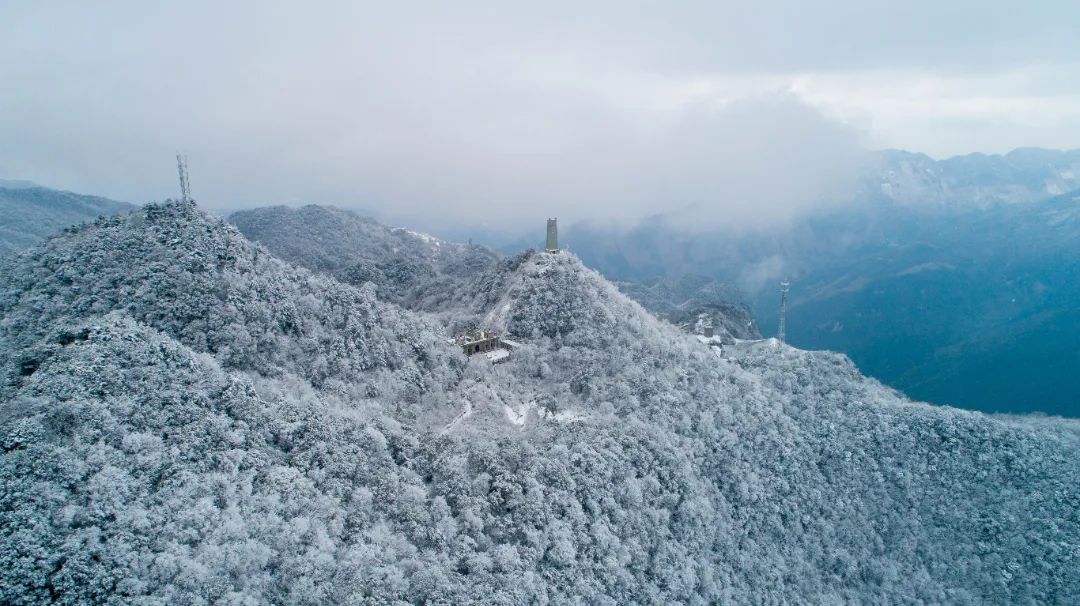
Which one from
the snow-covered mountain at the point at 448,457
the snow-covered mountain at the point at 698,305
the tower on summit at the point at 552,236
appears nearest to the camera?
the snow-covered mountain at the point at 448,457

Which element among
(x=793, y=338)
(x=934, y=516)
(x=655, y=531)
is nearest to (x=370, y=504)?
(x=655, y=531)

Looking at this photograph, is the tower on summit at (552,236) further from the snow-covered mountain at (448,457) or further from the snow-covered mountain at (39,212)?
the snow-covered mountain at (39,212)

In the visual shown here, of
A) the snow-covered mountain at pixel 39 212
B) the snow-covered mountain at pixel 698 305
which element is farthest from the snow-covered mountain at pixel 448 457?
the snow-covered mountain at pixel 39 212

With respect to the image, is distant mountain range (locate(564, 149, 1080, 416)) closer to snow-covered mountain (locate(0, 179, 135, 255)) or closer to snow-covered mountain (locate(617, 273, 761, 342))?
snow-covered mountain (locate(617, 273, 761, 342))

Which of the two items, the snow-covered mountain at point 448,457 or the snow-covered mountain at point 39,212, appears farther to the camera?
the snow-covered mountain at point 39,212

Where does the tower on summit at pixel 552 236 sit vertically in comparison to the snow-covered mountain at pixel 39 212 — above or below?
below

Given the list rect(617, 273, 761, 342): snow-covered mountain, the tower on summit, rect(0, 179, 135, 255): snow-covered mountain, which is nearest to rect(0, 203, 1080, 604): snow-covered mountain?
the tower on summit

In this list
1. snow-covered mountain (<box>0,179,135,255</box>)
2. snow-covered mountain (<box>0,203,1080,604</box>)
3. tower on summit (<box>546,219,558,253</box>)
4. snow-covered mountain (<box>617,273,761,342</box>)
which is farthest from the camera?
snow-covered mountain (<box>0,179,135,255</box>)
